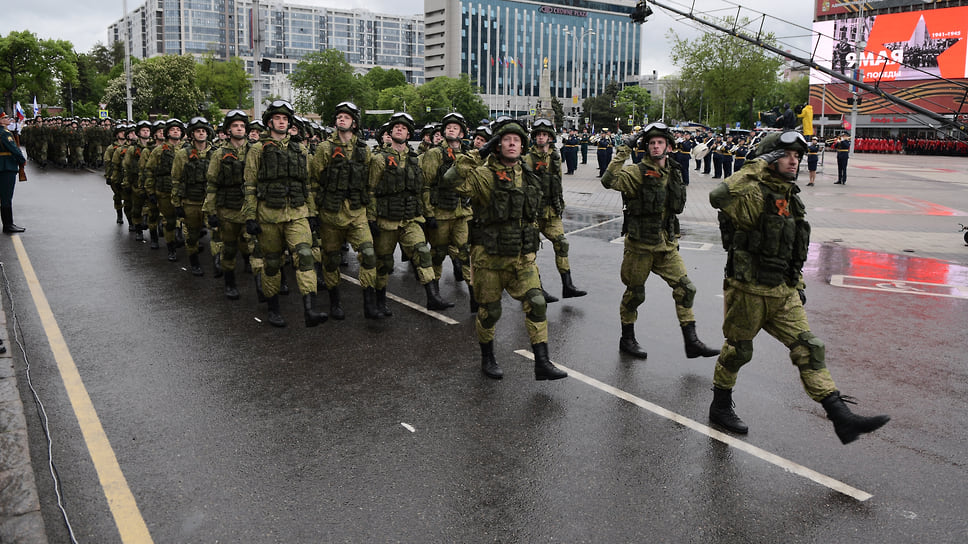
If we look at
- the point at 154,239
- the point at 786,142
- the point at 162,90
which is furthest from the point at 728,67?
the point at 162,90

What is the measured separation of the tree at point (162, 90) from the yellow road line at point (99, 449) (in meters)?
68.2

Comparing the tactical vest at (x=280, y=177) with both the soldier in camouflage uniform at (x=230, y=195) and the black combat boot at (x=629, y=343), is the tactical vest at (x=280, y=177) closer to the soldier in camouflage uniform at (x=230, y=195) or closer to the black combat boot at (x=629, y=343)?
the soldier in camouflage uniform at (x=230, y=195)

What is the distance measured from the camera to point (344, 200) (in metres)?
8.00

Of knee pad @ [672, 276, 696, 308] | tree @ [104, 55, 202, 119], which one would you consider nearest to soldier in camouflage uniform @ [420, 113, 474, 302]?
knee pad @ [672, 276, 696, 308]

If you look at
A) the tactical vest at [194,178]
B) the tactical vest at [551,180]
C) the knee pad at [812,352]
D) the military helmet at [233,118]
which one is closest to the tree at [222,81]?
the tactical vest at [194,178]

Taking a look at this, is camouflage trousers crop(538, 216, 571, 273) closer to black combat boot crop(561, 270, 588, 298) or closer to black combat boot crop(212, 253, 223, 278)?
black combat boot crop(561, 270, 588, 298)

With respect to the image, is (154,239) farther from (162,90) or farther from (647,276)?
(162,90)

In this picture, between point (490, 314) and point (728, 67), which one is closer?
point (490, 314)

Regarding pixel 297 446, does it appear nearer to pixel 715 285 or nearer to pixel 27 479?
pixel 27 479

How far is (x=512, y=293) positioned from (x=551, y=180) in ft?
9.94

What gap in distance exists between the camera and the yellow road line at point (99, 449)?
3.88 m

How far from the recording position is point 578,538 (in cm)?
380

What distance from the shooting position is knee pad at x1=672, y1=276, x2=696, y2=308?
6.86 meters

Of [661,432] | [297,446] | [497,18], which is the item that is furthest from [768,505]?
[497,18]
